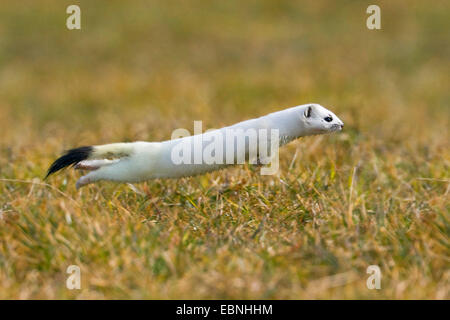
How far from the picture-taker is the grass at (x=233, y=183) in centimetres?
349

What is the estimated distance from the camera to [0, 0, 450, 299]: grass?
137 inches

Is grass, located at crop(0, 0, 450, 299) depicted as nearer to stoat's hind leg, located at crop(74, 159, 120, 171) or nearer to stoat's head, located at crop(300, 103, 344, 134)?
stoat's hind leg, located at crop(74, 159, 120, 171)

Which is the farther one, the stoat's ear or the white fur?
the stoat's ear

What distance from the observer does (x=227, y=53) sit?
13.3 m

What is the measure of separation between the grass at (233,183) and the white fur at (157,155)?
0.20 metres

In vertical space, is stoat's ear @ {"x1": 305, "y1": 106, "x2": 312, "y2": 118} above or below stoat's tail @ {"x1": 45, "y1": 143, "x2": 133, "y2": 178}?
above

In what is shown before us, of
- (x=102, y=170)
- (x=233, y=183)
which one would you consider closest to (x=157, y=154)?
(x=102, y=170)

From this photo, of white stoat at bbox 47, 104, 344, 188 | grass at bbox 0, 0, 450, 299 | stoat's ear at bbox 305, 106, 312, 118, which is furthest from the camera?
stoat's ear at bbox 305, 106, 312, 118

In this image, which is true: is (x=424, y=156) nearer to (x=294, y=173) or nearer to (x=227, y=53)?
(x=294, y=173)

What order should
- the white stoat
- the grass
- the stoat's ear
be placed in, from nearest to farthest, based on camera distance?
the grass
the white stoat
the stoat's ear

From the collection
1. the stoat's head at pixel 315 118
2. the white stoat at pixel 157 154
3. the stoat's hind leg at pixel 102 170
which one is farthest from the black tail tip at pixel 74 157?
the stoat's head at pixel 315 118

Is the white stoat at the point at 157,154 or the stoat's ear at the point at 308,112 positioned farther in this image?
the stoat's ear at the point at 308,112

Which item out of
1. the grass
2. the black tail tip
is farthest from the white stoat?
the grass

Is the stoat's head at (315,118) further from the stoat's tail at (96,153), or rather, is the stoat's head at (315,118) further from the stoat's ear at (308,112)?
the stoat's tail at (96,153)
